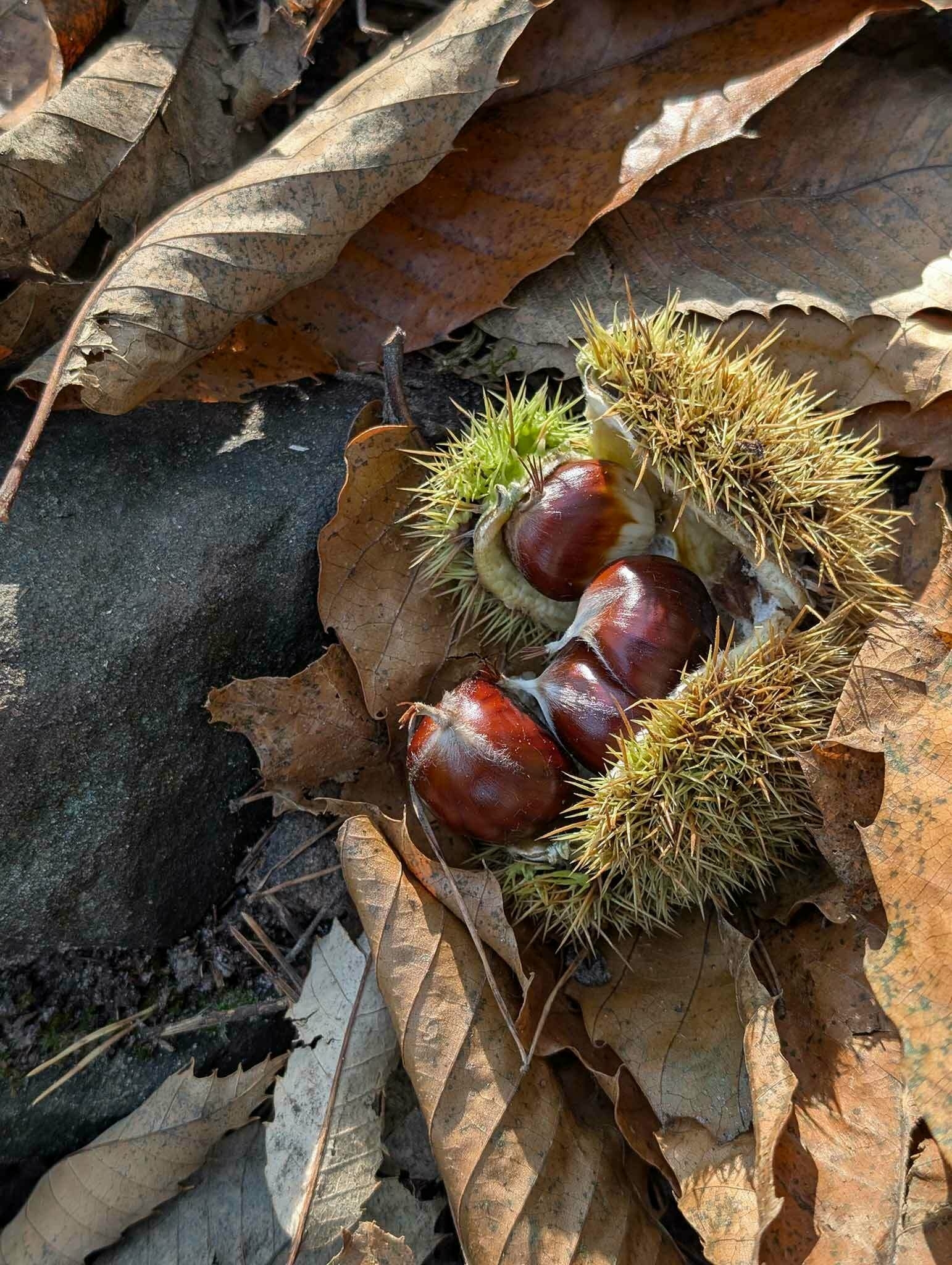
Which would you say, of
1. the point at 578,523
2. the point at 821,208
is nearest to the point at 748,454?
the point at 578,523

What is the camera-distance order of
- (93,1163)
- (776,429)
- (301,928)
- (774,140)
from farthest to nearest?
1. (774,140)
2. (301,928)
3. (93,1163)
4. (776,429)

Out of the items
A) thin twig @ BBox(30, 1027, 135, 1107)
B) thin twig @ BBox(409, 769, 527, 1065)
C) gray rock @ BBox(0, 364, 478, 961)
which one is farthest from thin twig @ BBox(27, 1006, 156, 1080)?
thin twig @ BBox(409, 769, 527, 1065)

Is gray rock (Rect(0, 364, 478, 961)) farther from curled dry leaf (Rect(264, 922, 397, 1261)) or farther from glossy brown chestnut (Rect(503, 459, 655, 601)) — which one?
glossy brown chestnut (Rect(503, 459, 655, 601))

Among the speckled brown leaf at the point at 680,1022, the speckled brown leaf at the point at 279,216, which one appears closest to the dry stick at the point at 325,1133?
the speckled brown leaf at the point at 680,1022

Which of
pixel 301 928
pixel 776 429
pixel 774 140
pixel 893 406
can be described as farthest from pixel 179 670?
pixel 774 140

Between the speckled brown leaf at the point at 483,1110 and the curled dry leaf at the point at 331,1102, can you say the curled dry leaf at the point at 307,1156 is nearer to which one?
the curled dry leaf at the point at 331,1102

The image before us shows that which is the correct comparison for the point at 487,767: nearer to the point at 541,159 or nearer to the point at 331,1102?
the point at 331,1102

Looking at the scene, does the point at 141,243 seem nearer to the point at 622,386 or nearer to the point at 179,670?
the point at 179,670
